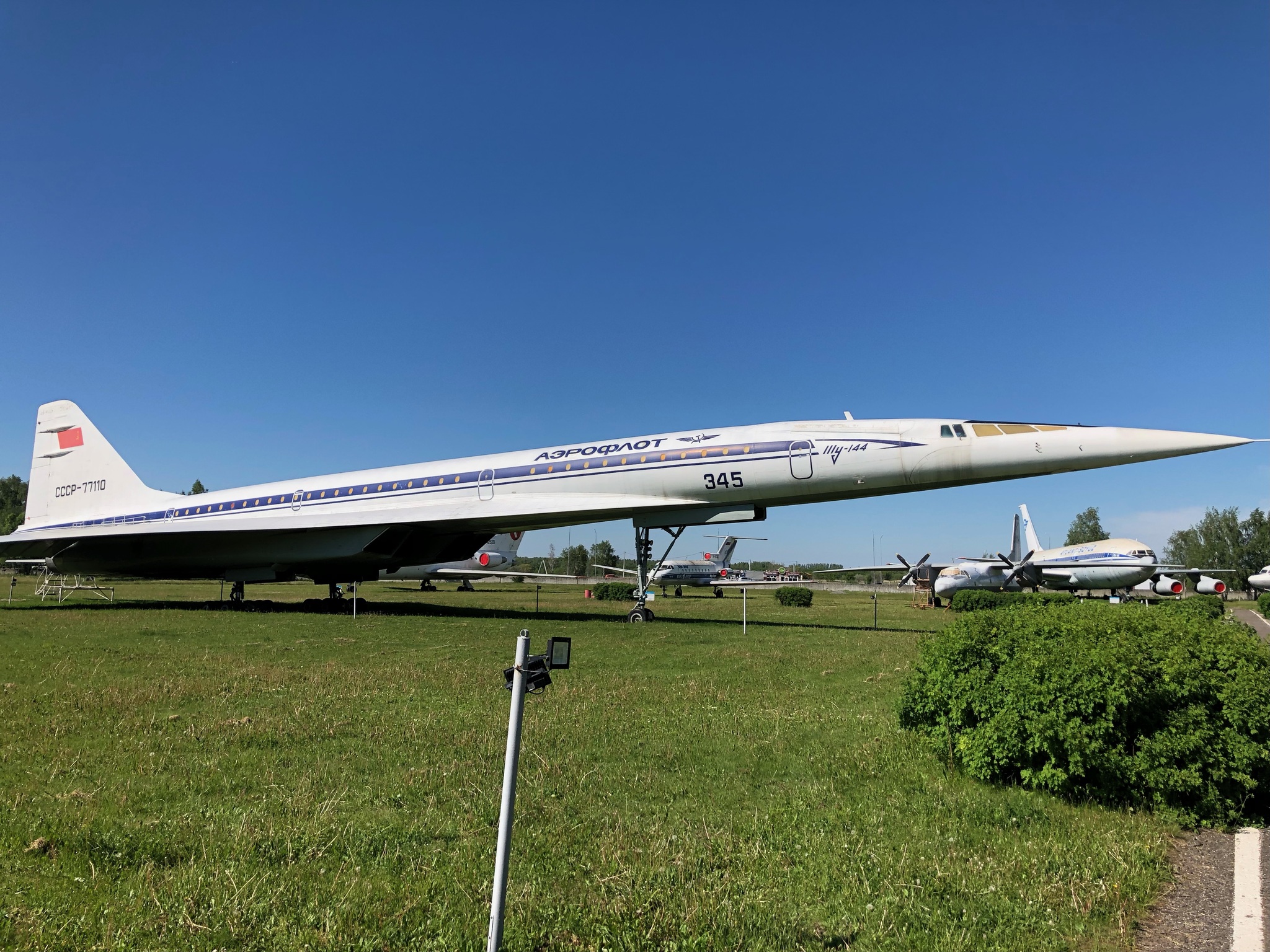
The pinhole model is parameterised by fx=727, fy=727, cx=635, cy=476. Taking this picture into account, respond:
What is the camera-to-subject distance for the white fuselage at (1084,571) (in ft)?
118

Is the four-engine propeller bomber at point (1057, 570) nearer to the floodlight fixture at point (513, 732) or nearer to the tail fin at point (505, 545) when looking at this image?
the tail fin at point (505, 545)

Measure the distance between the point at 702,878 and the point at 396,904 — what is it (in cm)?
141

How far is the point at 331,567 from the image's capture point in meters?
21.8

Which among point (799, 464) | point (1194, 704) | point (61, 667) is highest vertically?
point (799, 464)

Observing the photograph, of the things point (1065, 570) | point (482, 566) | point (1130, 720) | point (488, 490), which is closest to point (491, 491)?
point (488, 490)

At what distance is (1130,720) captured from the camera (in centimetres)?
482

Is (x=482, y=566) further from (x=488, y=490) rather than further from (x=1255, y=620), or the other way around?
(x=1255, y=620)

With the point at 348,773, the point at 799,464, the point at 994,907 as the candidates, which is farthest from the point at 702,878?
the point at 799,464

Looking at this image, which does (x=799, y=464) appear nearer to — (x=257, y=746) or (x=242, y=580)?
(x=257, y=746)

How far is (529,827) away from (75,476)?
2821 centimetres

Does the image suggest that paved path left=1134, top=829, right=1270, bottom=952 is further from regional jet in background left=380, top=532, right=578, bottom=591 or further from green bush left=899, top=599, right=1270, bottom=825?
regional jet in background left=380, top=532, right=578, bottom=591

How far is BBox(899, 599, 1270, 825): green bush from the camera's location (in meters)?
4.59

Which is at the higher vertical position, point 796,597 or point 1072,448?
point 1072,448

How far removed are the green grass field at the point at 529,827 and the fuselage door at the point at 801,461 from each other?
24.8ft
